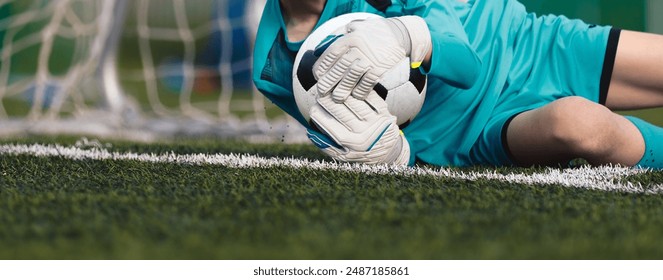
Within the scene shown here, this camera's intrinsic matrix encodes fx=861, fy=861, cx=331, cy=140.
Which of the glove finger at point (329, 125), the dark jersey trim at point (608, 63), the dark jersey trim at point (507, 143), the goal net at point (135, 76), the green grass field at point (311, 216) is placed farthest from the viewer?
the goal net at point (135, 76)

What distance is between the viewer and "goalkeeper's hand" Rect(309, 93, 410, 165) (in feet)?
6.29

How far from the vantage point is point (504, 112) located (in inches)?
87.5

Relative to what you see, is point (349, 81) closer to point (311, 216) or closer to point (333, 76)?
point (333, 76)

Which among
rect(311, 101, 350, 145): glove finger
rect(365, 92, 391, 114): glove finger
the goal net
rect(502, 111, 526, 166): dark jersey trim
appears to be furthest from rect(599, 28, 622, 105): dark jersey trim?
the goal net

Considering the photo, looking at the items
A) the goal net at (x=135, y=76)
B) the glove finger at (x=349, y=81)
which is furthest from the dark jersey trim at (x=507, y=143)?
the goal net at (x=135, y=76)

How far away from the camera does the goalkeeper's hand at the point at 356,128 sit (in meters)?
1.92

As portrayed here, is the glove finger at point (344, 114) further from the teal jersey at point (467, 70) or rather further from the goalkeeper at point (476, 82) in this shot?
the teal jersey at point (467, 70)

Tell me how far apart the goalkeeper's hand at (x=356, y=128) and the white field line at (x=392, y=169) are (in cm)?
5

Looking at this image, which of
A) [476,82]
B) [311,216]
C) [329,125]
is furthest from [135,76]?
[311,216]

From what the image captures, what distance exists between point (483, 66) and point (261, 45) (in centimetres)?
58

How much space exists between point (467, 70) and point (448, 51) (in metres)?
0.08

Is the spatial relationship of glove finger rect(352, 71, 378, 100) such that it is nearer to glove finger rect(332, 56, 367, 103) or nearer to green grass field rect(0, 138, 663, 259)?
glove finger rect(332, 56, 367, 103)
